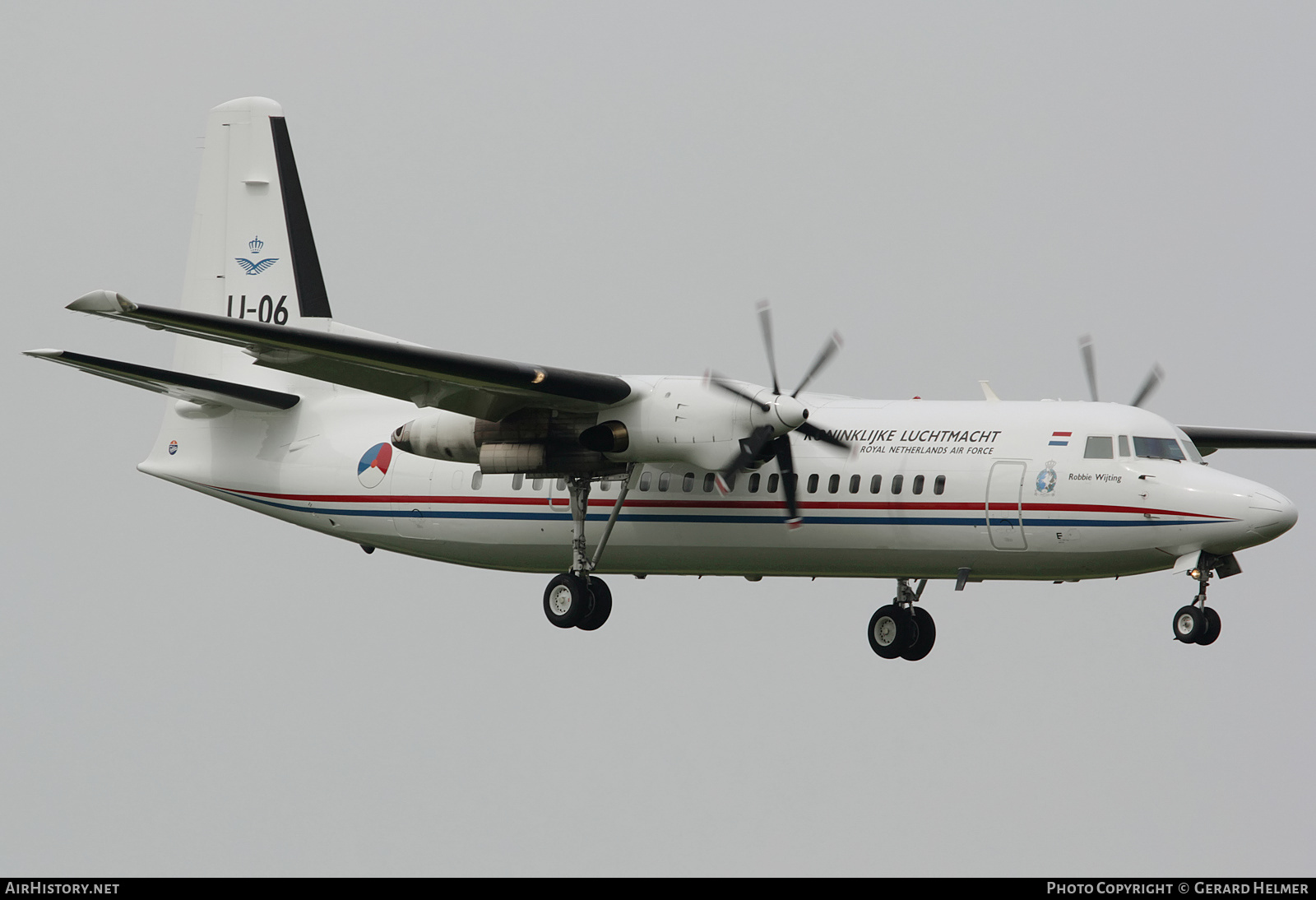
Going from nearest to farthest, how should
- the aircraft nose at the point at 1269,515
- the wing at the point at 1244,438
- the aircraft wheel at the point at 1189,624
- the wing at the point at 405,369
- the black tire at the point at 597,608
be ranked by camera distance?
the wing at the point at 405,369 < the aircraft nose at the point at 1269,515 < the aircraft wheel at the point at 1189,624 < the black tire at the point at 597,608 < the wing at the point at 1244,438

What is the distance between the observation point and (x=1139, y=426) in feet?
62.6

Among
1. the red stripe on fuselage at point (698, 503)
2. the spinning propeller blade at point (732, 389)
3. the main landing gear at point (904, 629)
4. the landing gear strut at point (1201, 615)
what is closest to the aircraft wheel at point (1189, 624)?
the landing gear strut at point (1201, 615)

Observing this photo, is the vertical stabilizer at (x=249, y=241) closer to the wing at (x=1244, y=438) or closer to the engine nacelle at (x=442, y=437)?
the engine nacelle at (x=442, y=437)

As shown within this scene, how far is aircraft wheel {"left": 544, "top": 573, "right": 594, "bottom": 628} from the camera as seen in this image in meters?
20.6

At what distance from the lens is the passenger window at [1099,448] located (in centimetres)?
1892

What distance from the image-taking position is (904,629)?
71.2ft

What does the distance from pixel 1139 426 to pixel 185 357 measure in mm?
13869

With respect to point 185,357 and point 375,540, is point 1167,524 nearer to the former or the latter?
point 375,540

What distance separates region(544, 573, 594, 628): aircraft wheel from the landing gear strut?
704 cm

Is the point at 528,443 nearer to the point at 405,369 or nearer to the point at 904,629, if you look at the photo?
the point at 405,369

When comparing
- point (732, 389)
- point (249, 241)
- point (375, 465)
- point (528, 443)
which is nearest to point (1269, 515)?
point (732, 389)

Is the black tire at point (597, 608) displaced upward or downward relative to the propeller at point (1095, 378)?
downward

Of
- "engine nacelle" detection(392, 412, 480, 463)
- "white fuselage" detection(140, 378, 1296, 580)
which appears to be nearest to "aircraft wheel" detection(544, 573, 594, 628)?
"white fuselage" detection(140, 378, 1296, 580)

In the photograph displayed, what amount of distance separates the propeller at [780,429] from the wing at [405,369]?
1562 mm
